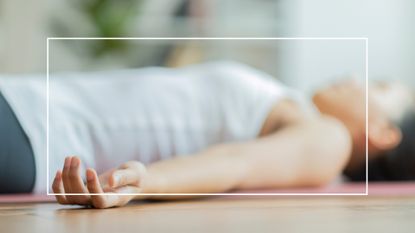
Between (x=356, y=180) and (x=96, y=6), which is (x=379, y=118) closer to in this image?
(x=356, y=180)

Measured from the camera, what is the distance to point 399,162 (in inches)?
52.0

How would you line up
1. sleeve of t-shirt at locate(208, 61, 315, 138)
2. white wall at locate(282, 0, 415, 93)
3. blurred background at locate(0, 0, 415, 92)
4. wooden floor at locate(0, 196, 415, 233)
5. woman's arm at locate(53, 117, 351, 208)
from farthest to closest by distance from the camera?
white wall at locate(282, 0, 415, 93) < blurred background at locate(0, 0, 415, 92) < sleeve of t-shirt at locate(208, 61, 315, 138) < woman's arm at locate(53, 117, 351, 208) < wooden floor at locate(0, 196, 415, 233)

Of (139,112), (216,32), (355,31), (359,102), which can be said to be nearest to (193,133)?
(139,112)

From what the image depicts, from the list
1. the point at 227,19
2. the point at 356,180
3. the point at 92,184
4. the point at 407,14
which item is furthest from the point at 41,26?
the point at 92,184

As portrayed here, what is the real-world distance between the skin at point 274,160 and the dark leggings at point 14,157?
215 millimetres

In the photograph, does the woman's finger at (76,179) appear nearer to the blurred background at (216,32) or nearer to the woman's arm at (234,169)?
the woman's arm at (234,169)

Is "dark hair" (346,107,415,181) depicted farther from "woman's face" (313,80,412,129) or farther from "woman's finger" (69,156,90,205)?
"woman's finger" (69,156,90,205)

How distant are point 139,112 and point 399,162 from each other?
0.53 meters

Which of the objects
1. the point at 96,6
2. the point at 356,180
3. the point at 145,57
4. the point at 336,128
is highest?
the point at 96,6

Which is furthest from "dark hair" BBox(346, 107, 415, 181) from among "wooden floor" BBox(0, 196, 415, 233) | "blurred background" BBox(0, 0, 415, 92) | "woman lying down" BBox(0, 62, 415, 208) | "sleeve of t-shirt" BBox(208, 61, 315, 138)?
"blurred background" BBox(0, 0, 415, 92)

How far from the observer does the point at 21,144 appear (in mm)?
931

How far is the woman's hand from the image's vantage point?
2.06ft

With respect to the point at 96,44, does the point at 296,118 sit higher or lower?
lower

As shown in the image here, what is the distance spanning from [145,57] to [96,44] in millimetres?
246
